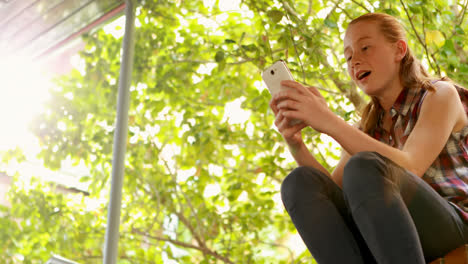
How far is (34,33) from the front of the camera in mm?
2389

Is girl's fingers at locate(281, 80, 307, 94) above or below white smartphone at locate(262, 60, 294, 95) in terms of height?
below

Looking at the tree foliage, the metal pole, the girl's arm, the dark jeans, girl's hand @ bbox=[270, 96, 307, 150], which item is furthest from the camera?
the tree foliage

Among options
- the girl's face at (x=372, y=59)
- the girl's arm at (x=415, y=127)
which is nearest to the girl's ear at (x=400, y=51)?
the girl's face at (x=372, y=59)

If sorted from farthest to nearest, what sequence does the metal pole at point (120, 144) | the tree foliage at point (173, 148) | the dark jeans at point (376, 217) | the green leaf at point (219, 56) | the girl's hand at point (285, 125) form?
1. the tree foliage at point (173, 148)
2. the metal pole at point (120, 144)
3. the green leaf at point (219, 56)
4. the girl's hand at point (285, 125)
5. the dark jeans at point (376, 217)

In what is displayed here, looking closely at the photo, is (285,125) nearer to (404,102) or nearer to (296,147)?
(296,147)

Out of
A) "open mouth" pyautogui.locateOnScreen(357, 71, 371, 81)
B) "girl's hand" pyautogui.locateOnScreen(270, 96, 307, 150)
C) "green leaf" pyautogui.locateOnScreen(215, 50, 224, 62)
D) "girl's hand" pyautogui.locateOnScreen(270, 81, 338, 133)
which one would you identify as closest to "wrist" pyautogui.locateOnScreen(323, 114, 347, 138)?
"girl's hand" pyautogui.locateOnScreen(270, 81, 338, 133)

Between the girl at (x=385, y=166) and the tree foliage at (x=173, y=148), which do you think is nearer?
the girl at (x=385, y=166)

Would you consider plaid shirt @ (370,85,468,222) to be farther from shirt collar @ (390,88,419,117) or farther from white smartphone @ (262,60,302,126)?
white smartphone @ (262,60,302,126)

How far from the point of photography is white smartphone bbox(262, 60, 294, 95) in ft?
3.67

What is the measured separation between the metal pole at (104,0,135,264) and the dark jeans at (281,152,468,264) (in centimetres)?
114

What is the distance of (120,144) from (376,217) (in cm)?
141

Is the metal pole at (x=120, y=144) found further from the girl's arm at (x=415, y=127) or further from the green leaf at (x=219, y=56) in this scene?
the girl's arm at (x=415, y=127)

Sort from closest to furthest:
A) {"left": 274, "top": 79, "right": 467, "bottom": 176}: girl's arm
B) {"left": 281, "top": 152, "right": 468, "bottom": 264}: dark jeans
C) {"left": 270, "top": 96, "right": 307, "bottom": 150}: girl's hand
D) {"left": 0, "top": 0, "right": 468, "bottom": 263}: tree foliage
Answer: {"left": 281, "top": 152, "right": 468, "bottom": 264}: dark jeans → {"left": 274, "top": 79, "right": 467, "bottom": 176}: girl's arm → {"left": 270, "top": 96, "right": 307, "bottom": 150}: girl's hand → {"left": 0, "top": 0, "right": 468, "bottom": 263}: tree foliage

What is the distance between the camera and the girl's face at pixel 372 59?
3.73 ft
